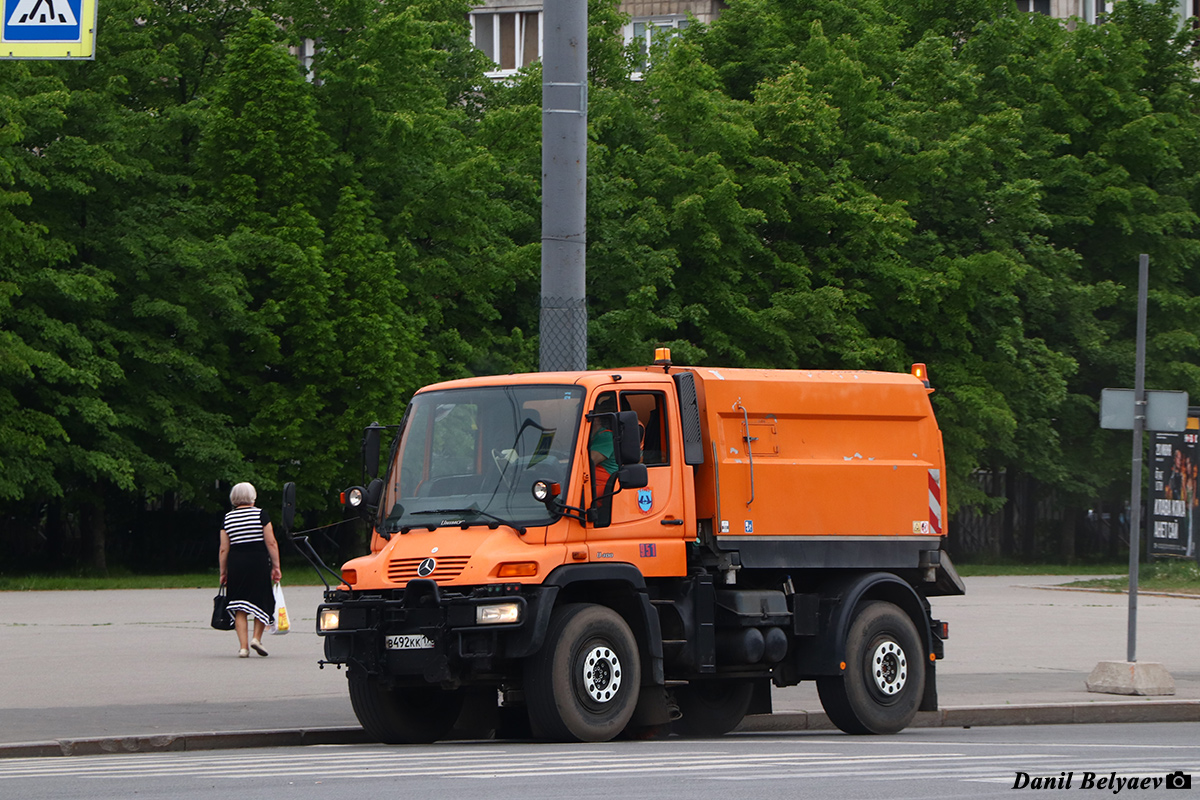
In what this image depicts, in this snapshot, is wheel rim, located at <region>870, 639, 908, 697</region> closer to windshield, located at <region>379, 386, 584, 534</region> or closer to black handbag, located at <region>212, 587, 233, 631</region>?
windshield, located at <region>379, 386, 584, 534</region>

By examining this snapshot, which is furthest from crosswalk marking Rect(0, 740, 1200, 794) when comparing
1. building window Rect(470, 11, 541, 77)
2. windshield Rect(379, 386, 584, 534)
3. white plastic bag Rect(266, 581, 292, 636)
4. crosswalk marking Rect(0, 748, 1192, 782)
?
building window Rect(470, 11, 541, 77)

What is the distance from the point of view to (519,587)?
11641 millimetres

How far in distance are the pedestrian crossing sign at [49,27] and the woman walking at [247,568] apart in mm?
7963

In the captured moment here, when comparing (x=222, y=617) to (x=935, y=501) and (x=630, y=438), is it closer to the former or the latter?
(x=630, y=438)

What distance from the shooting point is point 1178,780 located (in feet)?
31.2

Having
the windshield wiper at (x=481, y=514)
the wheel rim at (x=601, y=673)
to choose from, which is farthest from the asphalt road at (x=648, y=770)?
the windshield wiper at (x=481, y=514)

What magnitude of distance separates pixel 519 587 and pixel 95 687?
18.1ft

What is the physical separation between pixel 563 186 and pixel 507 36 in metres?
45.2

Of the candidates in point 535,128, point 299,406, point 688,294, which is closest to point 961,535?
point 688,294

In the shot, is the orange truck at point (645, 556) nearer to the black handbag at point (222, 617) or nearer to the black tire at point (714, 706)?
the black tire at point (714, 706)

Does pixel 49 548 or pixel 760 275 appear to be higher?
pixel 760 275

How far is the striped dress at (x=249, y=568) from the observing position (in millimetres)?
18266

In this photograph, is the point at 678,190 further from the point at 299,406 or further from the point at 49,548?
the point at 49,548

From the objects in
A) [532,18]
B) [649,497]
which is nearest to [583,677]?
[649,497]
